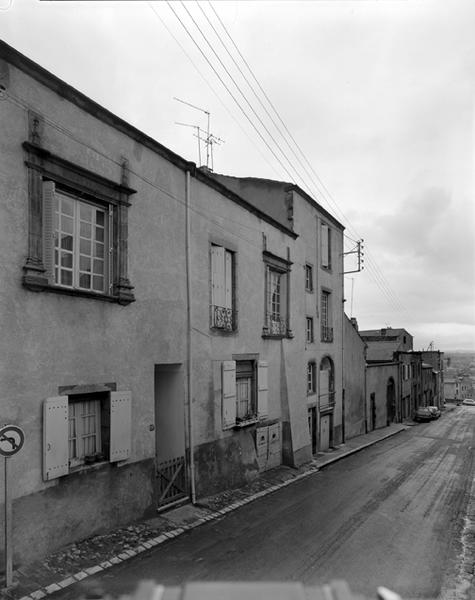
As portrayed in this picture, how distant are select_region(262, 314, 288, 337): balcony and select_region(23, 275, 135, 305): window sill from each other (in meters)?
6.76

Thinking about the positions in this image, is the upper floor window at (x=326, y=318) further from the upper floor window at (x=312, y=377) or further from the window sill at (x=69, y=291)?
the window sill at (x=69, y=291)

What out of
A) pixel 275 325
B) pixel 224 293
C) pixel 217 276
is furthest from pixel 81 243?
pixel 275 325

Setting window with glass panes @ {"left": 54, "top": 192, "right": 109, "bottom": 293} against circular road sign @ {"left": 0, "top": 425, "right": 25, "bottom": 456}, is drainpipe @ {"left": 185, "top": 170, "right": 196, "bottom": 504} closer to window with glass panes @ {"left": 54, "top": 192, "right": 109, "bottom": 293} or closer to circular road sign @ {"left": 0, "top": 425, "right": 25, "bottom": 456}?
window with glass panes @ {"left": 54, "top": 192, "right": 109, "bottom": 293}

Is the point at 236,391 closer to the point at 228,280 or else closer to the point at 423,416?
the point at 228,280

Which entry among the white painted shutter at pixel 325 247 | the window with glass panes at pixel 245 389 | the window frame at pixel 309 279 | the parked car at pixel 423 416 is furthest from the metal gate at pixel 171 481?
the parked car at pixel 423 416

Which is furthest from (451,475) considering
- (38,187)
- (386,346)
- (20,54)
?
(386,346)

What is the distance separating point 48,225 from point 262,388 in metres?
8.88

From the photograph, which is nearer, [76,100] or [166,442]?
[76,100]

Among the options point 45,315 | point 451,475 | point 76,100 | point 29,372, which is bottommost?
point 451,475

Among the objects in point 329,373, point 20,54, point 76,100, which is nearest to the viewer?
point 20,54

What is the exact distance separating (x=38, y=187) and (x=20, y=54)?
1908 mm

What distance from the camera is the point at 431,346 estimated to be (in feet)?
228

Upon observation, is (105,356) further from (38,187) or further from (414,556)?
(414,556)

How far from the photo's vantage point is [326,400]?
70.1ft
